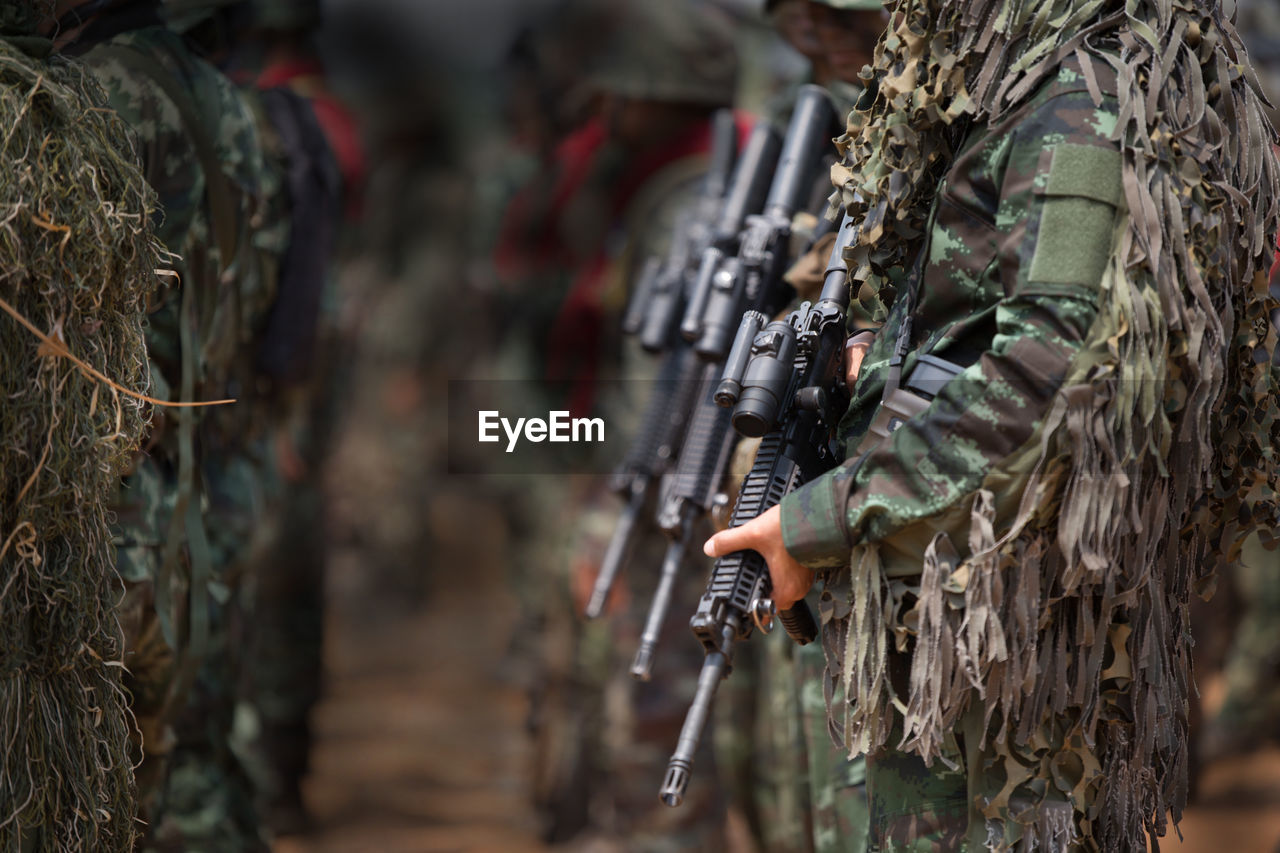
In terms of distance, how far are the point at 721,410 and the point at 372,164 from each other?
782 centimetres

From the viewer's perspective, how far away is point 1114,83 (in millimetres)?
2258

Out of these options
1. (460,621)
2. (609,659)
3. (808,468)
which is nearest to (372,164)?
(460,621)

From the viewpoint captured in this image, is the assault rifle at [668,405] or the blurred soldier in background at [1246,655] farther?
the blurred soldier in background at [1246,655]

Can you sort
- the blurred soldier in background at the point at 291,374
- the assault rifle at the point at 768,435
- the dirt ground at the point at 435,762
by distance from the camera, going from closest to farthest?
1. the assault rifle at the point at 768,435
2. the blurred soldier in background at the point at 291,374
3. the dirt ground at the point at 435,762

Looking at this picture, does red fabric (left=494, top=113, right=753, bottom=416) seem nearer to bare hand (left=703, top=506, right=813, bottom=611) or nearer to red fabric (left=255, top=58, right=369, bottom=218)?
red fabric (left=255, top=58, right=369, bottom=218)

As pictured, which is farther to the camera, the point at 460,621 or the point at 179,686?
the point at 460,621

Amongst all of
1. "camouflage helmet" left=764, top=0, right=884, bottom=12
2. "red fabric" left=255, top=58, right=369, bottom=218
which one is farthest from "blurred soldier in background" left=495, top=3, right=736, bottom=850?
"camouflage helmet" left=764, top=0, right=884, bottom=12

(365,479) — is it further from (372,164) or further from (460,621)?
(372,164)

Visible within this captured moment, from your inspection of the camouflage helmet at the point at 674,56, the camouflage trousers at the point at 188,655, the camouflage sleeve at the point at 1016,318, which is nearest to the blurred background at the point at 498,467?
the camouflage helmet at the point at 674,56

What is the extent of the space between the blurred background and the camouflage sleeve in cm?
171

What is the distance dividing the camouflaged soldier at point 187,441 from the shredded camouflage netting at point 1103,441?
4.84ft

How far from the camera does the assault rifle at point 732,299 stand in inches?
146

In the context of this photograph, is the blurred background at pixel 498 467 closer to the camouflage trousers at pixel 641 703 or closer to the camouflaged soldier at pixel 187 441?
the camouflage trousers at pixel 641 703

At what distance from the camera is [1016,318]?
223 cm
